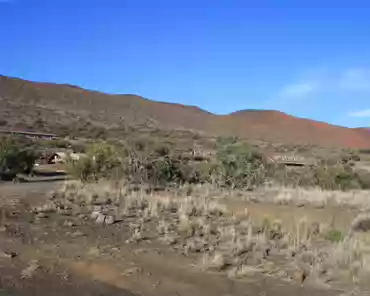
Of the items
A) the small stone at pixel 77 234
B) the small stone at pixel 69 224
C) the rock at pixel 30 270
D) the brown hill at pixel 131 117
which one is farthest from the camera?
the brown hill at pixel 131 117

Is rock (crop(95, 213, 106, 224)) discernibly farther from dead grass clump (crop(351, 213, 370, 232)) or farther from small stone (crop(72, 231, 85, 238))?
dead grass clump (crop(351, 213, 370, 232))

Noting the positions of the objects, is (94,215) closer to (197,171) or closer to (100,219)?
(100,219)

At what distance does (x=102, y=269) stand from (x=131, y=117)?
320 feet

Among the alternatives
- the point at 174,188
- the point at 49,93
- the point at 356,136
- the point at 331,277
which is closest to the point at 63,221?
the point at 331,277

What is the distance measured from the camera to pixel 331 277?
9.27 m

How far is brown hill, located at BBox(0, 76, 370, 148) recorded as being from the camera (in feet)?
274

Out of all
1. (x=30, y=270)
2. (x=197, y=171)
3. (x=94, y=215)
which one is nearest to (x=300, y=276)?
(x=30, y=270)

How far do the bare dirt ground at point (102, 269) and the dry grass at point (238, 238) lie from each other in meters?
0.41

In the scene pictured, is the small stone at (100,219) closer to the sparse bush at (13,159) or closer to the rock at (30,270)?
the rock at (30,270)

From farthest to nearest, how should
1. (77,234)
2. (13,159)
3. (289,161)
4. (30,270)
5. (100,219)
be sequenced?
(289,161) < (13,159) < (100,219) < (77,234) < (30,270)

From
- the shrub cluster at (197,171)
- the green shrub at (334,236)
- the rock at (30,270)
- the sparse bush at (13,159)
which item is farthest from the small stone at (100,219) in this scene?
the sparse bush at (13,159)

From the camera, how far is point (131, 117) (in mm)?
106125

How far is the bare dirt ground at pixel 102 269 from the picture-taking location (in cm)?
841

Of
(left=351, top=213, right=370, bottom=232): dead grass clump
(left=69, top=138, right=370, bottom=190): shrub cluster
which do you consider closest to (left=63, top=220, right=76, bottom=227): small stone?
(left=351, top=213, right=370, bottom=232): dead grass clump
